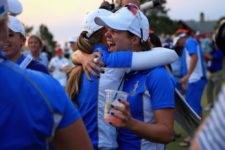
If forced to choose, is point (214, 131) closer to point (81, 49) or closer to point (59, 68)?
point (81, 49)

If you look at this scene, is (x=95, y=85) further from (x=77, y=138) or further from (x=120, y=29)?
(x=77, y=138)

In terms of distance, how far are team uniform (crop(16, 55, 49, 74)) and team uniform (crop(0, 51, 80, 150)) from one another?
66.1 inches

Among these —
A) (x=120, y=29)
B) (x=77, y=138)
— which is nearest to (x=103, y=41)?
(x=120, y=29)

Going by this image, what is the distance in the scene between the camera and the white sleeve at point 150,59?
2.68 metres

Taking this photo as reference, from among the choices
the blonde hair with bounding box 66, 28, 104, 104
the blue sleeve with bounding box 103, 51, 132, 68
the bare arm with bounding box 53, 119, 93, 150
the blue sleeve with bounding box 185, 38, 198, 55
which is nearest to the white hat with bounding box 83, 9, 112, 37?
the blonde hair with bounding box 66, 28, 104, 104

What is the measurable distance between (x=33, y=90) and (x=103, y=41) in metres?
1.48

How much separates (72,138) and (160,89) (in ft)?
3.18

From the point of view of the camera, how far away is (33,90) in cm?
163

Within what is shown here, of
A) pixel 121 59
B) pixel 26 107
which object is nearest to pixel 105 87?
pixel 121 59

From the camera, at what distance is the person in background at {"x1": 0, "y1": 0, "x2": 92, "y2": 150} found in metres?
1.61

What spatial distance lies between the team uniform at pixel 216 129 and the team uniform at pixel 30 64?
2.02m

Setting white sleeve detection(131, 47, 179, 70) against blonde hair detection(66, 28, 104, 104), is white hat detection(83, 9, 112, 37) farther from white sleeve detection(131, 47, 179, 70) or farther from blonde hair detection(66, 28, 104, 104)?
white sleeve detection(131, 47, 179, 70)

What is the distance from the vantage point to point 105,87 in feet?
9.20

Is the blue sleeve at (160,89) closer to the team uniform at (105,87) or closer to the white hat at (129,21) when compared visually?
the team uniform at (105,87)
